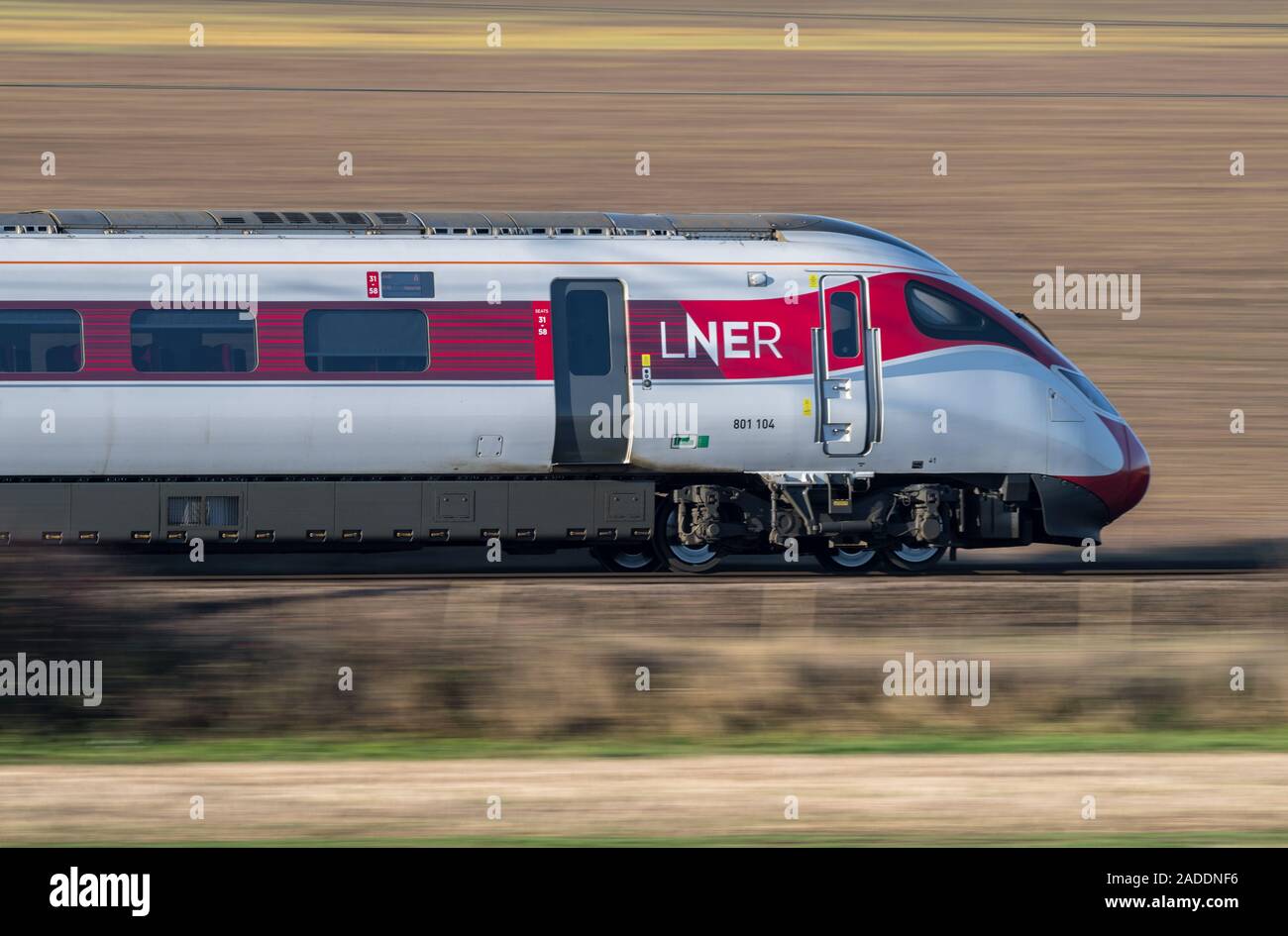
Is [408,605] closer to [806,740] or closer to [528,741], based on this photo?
[528,741]

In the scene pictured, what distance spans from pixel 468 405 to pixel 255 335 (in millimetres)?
2126

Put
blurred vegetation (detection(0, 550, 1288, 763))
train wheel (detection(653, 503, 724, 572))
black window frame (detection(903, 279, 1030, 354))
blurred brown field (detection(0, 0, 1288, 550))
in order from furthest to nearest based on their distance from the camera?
blurred brown field (detection(0, 0, 1288, 550)) → train wheel (detection(653, 503, 724, 572)) → black window frame (detection(903, 279, 1030, 354)) → blurred vegetation (detection(0, 550, 1288, 763))

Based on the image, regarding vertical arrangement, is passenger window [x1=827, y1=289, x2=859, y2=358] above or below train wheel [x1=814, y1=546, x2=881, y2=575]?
above

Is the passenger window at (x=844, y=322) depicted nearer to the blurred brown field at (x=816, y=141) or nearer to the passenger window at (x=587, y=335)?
the passenger window at (x=587, y=335)

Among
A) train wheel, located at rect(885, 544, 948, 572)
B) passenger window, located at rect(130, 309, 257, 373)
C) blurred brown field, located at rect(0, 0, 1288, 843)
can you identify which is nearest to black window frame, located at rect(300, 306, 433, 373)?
passenger window, located at rect(130, 309, 257, 373)

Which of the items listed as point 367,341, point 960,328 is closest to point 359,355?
point 367,341

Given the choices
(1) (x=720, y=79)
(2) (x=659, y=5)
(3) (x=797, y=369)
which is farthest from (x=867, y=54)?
(3) (x=797, y=369)

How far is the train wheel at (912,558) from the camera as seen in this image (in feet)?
64.0

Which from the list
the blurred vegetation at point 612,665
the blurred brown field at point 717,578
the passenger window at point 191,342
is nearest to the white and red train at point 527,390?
the passenger window at point 191,342

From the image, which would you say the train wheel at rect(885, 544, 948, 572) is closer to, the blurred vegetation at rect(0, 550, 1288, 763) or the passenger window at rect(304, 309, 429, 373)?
the blurred vegetation at rect(0, 550, 1288, 763)

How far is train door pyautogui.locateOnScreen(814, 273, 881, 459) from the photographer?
60.9ft

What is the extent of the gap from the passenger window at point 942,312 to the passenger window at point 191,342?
21.6 feet

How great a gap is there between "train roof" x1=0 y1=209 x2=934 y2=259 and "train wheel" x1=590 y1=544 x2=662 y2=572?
332 cm

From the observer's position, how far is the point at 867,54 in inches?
1766
